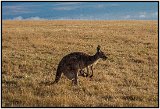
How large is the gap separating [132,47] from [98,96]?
457 inches

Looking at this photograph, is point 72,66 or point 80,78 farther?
point 80,78

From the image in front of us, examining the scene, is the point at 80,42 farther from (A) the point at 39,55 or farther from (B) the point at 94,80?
(B) the point at 94,80

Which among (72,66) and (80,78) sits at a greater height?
(72,66)

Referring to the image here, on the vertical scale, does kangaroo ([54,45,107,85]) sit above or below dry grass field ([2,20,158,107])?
above

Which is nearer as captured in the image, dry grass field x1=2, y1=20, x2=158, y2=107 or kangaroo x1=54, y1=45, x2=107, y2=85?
dry grass field x1=2, y1=20, x2=158, y2=107

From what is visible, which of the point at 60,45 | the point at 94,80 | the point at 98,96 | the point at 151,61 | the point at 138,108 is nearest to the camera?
the point at 138,108

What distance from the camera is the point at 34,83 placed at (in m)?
13.4

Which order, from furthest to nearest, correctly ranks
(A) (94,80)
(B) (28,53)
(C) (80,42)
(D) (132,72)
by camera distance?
1. (C) (80,42)
2. (B) (28,53)
3. (D) (132,72)
4. (A) (94,80)

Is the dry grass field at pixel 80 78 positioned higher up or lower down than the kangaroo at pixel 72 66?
lower down

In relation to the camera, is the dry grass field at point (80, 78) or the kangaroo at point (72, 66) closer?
the dry grass field at point (80, 78)

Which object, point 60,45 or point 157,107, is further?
point 60,45

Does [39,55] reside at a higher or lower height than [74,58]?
lower

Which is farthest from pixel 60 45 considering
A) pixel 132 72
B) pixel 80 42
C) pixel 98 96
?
pixel 98 96

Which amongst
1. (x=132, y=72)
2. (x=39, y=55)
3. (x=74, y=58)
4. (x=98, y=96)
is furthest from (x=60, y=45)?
(x=98, y=96)
